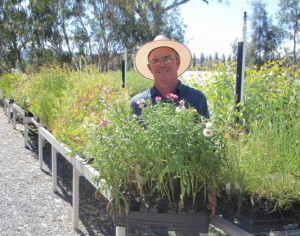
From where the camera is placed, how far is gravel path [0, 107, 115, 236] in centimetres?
295

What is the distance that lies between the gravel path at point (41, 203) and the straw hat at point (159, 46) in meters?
1.08

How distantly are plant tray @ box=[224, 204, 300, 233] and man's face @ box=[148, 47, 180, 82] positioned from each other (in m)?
0.94

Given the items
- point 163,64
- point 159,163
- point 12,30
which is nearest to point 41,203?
point 163,64

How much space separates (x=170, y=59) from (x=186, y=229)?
1.09 metres

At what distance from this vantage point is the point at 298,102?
248cm

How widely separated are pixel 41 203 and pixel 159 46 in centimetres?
243

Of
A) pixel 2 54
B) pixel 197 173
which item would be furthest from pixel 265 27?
pixel 197 173

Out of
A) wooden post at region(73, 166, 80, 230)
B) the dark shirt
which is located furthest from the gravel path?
the dark shirt

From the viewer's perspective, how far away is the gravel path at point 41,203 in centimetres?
295

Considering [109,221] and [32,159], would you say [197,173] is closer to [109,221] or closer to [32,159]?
[109,221]

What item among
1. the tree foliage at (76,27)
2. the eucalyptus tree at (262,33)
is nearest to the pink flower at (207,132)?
A: the tree foliage at (76,27)

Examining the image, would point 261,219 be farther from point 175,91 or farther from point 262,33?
point 262,33

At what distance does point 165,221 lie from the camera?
146 cm

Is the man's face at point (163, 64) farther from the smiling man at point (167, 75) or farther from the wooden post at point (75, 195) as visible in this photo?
the wooden post at point (75, 195)
